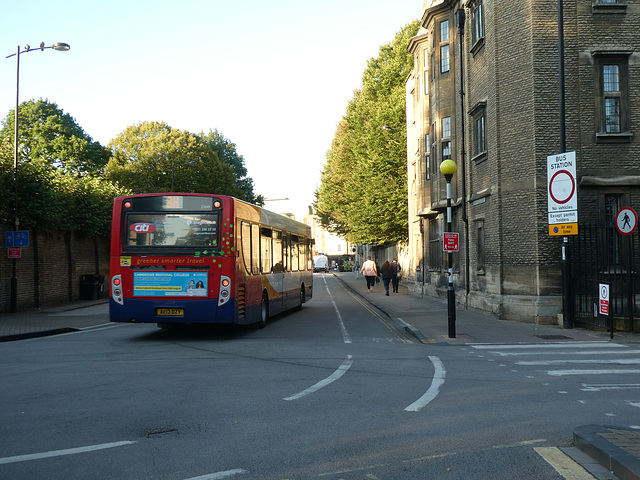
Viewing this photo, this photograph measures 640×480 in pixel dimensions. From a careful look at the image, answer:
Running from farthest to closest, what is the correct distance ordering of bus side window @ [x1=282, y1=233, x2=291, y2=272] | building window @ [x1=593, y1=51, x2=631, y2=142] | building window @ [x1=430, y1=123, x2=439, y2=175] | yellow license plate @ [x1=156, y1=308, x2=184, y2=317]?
building window @ [x1=430, y1=123, x2=439, y2=175] < bus side window @ [x1=282, y1=233, x2=291, y2=272] < building window @ [x1=593, y1=51, x2=631, y2=142] < yellow license plate @ [x1=156, y1=308, x2=184, y2=317]

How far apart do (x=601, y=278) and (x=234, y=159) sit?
57.6m

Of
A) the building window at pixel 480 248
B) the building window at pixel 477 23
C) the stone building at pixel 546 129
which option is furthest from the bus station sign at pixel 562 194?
the building window at pixel 477 23

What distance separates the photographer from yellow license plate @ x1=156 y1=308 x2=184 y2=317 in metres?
13.2

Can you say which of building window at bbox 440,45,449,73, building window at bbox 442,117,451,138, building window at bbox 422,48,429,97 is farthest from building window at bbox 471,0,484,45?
building window at bbox 422,48,429,97

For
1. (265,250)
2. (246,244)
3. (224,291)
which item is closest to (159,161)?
(265,250)

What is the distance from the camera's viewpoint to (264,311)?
1645 cm

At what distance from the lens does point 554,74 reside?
17766mm

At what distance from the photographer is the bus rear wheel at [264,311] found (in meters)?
16.2

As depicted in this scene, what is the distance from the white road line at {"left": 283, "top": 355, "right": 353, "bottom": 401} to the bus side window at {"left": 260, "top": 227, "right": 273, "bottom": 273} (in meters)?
5.80

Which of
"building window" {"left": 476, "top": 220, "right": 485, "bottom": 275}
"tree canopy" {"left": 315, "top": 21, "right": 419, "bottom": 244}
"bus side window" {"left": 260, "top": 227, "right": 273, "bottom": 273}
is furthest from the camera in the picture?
"tree canopy" {"left": 315, "top": 21, "right": 419, "bottom": 244}

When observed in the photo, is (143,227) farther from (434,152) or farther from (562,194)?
(434,152)

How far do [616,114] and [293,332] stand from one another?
1096 centimetres

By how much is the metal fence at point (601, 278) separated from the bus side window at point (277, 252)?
780cm

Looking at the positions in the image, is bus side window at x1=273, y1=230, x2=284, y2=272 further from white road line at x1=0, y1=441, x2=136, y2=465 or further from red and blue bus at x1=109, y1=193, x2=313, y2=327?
white road line at x1=0, y1=441, x2=136, y2=465
